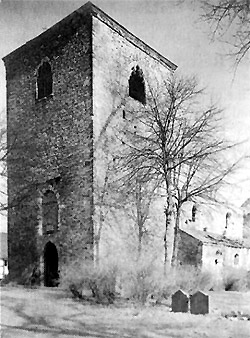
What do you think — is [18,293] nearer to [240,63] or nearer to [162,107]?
[162,107]

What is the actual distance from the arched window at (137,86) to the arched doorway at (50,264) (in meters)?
5.32

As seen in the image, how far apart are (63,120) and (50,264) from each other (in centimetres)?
441

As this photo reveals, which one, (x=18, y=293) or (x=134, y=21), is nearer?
(x=134, y=21)

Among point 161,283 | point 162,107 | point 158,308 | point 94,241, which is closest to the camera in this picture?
point 158,308

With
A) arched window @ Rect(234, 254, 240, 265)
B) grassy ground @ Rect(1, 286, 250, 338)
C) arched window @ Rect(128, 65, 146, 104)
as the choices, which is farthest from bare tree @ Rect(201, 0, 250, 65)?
arched window @ Rect(234, 254, 240, 265)

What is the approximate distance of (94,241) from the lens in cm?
→ 998

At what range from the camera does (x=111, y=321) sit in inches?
222

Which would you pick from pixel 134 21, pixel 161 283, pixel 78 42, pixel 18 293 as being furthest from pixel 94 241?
pixel 134 21

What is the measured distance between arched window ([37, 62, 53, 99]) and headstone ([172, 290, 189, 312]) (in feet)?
25.4

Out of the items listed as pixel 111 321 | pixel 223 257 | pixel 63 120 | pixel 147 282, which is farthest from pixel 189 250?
pixel 111 321

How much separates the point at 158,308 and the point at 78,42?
7.68 m

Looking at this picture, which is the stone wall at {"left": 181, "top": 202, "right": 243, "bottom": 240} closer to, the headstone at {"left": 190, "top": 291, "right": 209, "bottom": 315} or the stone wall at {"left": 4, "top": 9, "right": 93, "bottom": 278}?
the stone wall at {"left": 4, "top": 9, "right": 93, "bottom": 278}

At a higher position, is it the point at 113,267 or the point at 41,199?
the point at 41,199

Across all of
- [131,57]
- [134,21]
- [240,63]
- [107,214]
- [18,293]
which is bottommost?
[18,293]
